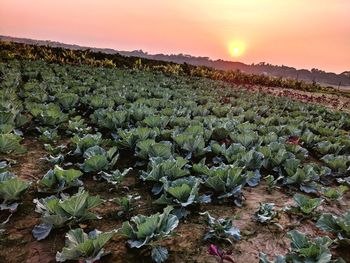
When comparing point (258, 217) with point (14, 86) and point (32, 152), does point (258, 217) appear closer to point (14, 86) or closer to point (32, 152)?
point (32, 152)

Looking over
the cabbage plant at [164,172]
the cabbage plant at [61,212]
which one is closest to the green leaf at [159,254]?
the cabbage plant at [61,212]

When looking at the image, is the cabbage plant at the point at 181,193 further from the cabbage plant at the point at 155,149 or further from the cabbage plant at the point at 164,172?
the cabbage plant at the point at 155,149

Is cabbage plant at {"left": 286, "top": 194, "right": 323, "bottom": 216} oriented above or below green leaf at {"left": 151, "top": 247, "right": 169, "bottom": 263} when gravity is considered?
above

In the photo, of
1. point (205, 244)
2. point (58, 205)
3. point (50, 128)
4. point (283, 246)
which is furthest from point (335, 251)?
point (50, 128)

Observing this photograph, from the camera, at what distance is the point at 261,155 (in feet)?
16.7

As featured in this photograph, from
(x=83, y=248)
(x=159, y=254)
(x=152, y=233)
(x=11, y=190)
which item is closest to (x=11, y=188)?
(x=11, y=190)

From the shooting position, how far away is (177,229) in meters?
3.44

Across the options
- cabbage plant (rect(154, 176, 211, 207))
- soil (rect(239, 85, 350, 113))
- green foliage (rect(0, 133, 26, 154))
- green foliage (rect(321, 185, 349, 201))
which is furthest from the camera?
soil (rect(239, 85, 350, 113))

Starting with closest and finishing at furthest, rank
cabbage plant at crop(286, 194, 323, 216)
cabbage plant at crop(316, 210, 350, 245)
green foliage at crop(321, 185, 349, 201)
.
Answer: cabbage plant at crop(316, 210, 350, 245), cabbage plant at crop(286, 194, 323, 216), green foliage at crop(321, 185, 349, 201)

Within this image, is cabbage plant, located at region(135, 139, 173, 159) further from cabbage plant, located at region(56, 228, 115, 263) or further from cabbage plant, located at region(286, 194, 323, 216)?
cabbage plant, located at region(56, 228, 115, 263)

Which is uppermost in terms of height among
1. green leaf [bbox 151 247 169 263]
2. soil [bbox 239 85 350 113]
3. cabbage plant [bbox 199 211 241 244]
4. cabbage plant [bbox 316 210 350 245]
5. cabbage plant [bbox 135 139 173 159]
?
cabbage plant [bbox 135 139 173 159]

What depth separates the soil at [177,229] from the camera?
2.99 meters

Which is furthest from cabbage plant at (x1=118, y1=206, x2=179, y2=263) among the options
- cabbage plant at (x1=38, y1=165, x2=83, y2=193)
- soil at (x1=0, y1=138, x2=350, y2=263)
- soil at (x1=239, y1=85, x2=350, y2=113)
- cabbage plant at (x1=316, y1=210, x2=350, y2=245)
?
soil at (x1=239, y1=85, x2=350, y2=113)

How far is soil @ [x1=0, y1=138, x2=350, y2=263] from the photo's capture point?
2.99 m
